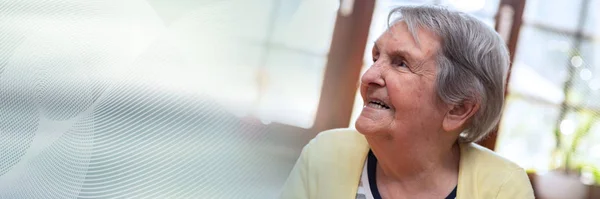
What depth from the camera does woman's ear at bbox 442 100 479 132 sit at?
1169 millimetres

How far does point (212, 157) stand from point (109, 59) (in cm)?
26

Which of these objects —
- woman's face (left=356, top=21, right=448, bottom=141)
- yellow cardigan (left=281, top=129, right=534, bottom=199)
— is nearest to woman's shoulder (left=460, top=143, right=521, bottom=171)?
yellow cardigan (left=281, top=129, right=534, bottom=199)

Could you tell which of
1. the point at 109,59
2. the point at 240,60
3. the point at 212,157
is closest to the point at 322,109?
the point at 240,60

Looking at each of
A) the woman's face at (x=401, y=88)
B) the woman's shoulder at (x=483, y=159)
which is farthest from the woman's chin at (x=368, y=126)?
the woman's shoulder at (x=483, y=159)

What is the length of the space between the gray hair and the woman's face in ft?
0.05

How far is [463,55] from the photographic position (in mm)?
1125

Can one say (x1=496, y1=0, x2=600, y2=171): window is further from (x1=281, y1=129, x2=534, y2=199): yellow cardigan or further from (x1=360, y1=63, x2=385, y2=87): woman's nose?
(x1=360, y1=63, x2=385, y2=87): woman's nose

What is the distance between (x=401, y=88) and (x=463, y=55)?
0.40 feet

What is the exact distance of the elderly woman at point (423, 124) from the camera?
1110mm

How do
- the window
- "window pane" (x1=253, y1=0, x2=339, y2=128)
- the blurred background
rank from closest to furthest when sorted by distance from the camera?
the blurred background, "window pane" (x1=253, y1=0, x2=339, y2=128), the window

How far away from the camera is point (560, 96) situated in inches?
84.0

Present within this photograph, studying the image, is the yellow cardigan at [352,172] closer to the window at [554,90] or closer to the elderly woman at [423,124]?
the elderly woman at [423,124]

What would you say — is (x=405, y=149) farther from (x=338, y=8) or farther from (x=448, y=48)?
(x=338, y=8)

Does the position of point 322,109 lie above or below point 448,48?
below
